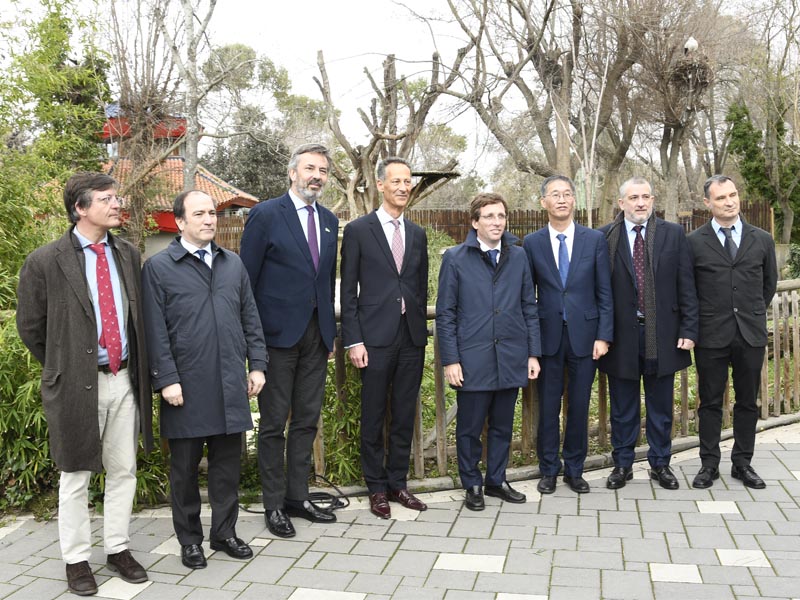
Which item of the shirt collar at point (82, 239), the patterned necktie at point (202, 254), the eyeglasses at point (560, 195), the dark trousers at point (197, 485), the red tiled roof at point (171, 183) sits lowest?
the dark trousers at point (197, 485)

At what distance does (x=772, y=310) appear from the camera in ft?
19.7

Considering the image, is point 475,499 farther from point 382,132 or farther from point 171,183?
point 171,183

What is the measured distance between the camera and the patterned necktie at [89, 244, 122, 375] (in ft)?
11.4

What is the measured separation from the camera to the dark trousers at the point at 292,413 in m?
4.11

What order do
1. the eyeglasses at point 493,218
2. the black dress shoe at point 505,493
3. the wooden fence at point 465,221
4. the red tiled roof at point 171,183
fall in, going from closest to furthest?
the eyeglasses at point 493,218 < the black dress shoe at point 505,493 < the red tiled roof at point 171,183 < the wooden fence at point 465,221

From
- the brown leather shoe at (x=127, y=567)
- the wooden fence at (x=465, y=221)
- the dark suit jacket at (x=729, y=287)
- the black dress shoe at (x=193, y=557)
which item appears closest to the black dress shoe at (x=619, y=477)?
the dark suit jacket at (x=729, y=287)

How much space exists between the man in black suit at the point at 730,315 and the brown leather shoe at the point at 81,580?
138 inches

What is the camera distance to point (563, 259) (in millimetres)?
4621

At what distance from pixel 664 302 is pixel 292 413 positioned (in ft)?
7.78

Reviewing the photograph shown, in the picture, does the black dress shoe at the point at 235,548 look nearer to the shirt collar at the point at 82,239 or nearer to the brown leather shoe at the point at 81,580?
the brown leather shoe at the point at 81,580

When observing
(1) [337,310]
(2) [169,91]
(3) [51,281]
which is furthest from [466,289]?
(2) [169,91]

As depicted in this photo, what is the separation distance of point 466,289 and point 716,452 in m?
1.94

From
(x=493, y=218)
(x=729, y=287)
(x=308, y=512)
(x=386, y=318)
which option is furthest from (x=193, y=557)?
(x=729, y=287)

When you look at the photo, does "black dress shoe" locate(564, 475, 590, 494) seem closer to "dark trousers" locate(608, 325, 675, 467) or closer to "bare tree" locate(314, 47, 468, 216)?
"dark trousers" locate(608, 325, 675, 467)
